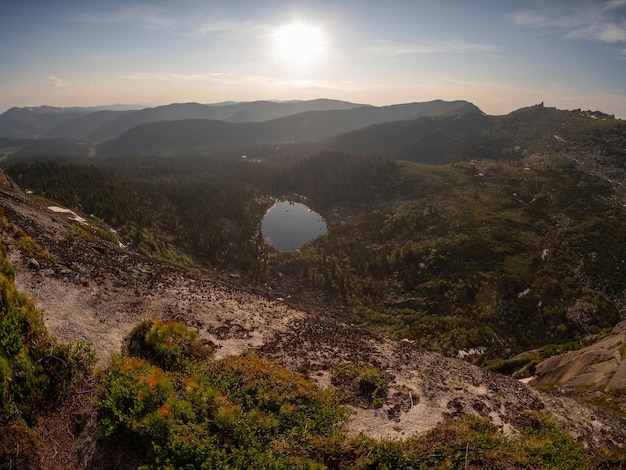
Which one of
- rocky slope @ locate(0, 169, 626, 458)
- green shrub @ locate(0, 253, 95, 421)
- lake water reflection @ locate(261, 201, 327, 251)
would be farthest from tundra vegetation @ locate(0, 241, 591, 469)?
lake water reflection @ locate(261, 201, 327, 251)

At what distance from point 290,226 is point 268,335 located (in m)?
121

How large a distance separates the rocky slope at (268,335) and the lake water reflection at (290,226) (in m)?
90.0

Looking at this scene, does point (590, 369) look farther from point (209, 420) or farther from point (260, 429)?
point (209, 420)

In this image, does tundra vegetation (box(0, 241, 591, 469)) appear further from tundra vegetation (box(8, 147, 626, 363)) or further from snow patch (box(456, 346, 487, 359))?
tundra vegetation (box(8, 147, 626, 363))

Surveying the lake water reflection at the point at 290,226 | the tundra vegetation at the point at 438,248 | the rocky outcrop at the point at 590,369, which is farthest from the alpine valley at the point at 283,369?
the lake water reflection at the point at 290,226

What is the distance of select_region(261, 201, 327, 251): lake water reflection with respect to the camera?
13038cm

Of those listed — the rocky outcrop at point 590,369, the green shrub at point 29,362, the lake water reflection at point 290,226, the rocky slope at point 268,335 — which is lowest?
the lake water reflection at point 290,226

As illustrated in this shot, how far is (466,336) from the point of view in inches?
2306

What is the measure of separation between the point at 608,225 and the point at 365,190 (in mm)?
96135

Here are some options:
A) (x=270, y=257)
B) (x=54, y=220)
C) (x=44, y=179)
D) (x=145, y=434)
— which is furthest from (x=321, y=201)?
(x=145, y=434)

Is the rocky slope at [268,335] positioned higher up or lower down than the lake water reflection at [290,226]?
higher up

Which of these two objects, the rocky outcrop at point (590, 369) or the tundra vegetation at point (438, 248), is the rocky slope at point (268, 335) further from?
the tundra vegetation at point (438, 248)

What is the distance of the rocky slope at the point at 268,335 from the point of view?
822 inches

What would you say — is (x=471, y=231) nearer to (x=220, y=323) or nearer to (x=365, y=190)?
(x=365, y=190)
